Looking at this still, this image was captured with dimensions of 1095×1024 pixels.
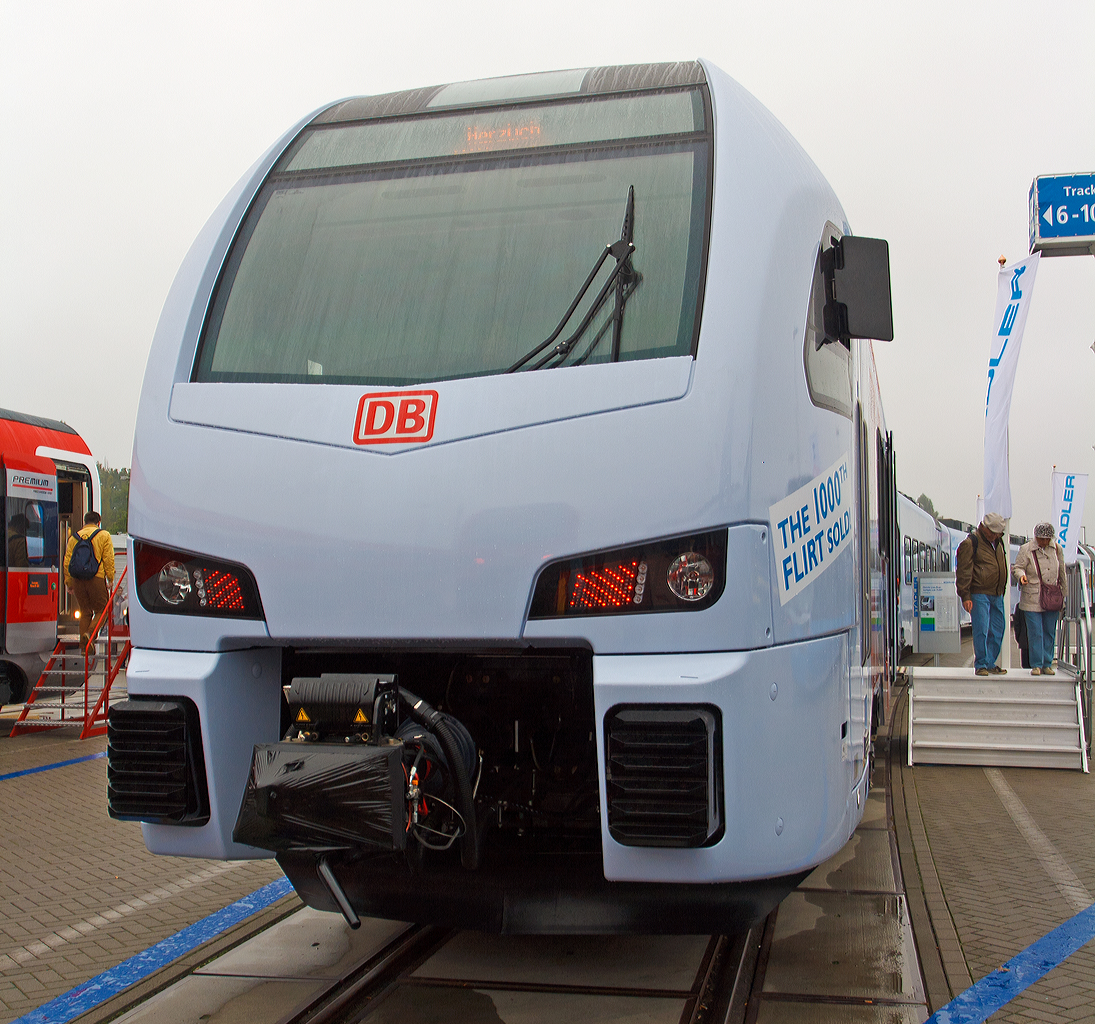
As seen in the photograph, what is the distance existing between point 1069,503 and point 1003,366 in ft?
38.0

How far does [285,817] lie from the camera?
2947 mm

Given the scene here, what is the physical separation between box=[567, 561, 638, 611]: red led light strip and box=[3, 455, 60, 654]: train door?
9.73 metres

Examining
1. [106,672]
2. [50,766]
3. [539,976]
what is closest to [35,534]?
[106,672]

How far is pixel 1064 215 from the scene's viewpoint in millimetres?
12523

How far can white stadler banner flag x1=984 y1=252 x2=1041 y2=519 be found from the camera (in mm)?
11023

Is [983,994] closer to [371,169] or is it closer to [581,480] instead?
[581,480]

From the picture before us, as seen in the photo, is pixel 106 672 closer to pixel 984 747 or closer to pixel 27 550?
pixel 27 550

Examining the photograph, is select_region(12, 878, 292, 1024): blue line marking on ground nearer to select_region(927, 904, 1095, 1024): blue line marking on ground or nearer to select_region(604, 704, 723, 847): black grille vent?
select_region(604, 704, 723, 847): black grille vent

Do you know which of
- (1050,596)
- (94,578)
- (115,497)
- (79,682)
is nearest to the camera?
(1050,596)

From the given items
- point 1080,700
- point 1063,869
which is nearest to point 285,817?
point 1063,869

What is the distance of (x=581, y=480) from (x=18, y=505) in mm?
10020

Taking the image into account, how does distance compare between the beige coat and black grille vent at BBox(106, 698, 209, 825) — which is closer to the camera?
black grille vent at BBox(106, 698, 209, 825)

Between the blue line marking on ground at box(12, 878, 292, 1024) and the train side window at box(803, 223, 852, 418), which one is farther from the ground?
the train side window at box(803, 223, 852, 418)

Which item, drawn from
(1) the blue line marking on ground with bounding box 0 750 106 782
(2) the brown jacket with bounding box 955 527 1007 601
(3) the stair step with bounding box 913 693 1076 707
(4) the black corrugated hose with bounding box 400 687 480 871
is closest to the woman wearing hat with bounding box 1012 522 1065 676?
(2) the brown jacket with bounding box 955 527 1007 601
